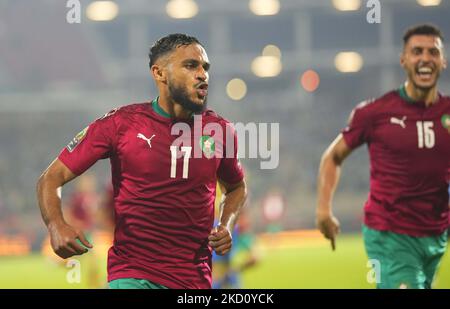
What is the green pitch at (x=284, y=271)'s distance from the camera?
532 inches

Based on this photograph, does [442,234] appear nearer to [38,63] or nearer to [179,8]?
[179,8]

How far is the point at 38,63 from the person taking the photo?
2466 cm

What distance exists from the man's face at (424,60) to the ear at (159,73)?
74.3 inches

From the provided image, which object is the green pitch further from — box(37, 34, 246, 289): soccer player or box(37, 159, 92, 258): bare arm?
box(37, 159, 92, 258): bare arm

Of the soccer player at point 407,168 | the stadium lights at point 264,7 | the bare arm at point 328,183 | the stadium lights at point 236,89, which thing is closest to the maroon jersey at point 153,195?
the bare arm at point 328,183

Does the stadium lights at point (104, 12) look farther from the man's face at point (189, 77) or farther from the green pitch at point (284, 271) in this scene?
the man's face at point (189, 77)

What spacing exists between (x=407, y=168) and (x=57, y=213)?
253cm

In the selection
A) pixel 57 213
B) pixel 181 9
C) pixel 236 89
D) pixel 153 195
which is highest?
pixel 181 9

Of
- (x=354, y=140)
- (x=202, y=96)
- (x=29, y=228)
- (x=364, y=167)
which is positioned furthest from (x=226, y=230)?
(x=364, y=167)

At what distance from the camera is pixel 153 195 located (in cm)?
508

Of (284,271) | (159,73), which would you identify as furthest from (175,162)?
(284,271)

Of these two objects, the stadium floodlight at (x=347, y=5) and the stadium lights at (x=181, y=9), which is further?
the stadium lights at (x=181, y=9)

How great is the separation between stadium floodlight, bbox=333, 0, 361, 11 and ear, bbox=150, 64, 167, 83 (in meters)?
16.6

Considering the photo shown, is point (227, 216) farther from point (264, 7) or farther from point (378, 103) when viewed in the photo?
point (264, 7)
